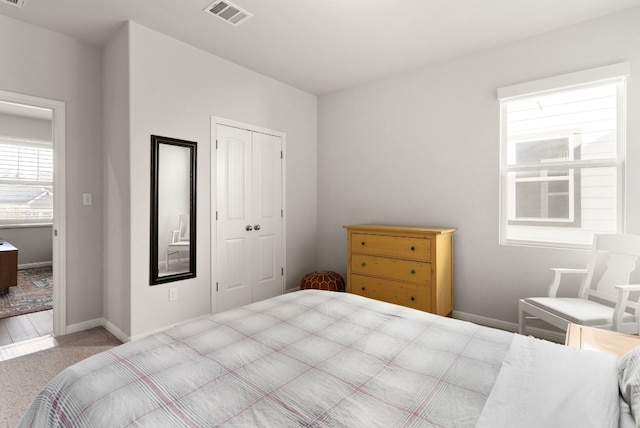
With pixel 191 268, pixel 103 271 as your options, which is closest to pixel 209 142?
pixel 191 268

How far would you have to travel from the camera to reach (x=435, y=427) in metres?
0.85

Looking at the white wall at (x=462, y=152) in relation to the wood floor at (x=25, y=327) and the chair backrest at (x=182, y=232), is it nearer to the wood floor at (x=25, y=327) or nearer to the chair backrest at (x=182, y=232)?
the chair backrest at (x=182, y=232)

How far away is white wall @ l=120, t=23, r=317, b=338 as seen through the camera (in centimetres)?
278

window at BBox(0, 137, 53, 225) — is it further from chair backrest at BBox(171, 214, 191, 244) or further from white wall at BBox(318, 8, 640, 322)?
white wall at BBox(318, 8, 640, 322)

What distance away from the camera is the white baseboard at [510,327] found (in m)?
2.82

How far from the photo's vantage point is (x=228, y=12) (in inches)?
101

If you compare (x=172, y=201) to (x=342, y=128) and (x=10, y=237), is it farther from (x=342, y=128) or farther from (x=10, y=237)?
(x=10, y=237)

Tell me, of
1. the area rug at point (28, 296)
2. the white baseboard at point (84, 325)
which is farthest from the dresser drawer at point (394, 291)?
the area rug at point (28, 296)

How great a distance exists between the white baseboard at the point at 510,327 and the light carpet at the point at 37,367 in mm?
3299

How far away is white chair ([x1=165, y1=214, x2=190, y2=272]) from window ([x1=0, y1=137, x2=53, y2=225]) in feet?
15.2

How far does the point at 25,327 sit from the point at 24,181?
3916mm

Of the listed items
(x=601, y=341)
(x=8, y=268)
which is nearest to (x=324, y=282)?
(x=601, y=341)

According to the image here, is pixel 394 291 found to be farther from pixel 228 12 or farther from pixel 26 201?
pixel 26 201

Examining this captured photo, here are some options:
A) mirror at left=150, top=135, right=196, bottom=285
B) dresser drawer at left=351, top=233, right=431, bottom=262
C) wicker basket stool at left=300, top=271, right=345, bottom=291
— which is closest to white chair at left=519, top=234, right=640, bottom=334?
dresser drawer at left=351, top=233, right=431, bottom=262
